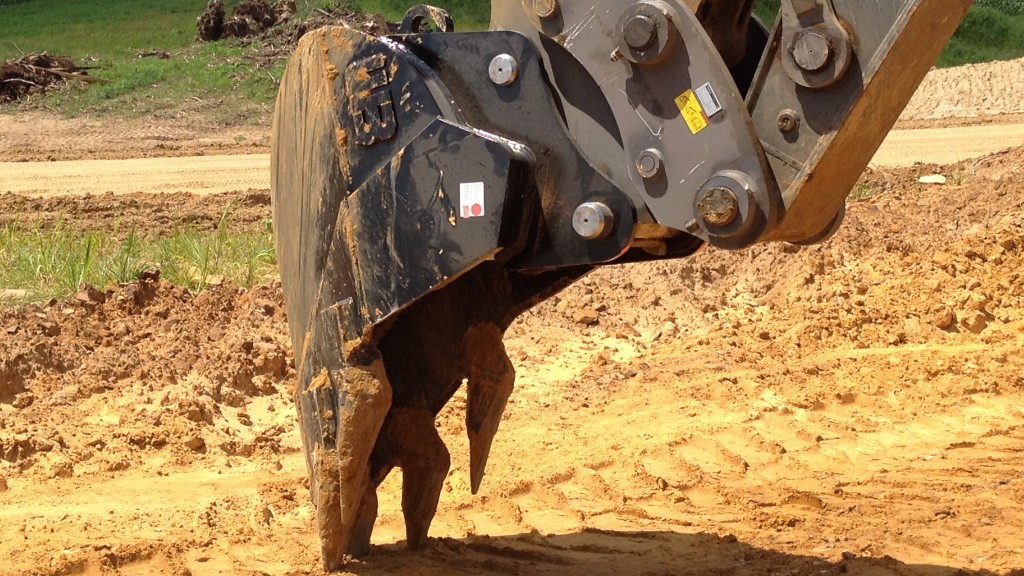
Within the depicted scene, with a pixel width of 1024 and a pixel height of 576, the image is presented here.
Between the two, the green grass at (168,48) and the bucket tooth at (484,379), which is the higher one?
the bucket tooth at (484,379)

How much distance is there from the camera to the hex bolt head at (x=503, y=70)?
3092 mm

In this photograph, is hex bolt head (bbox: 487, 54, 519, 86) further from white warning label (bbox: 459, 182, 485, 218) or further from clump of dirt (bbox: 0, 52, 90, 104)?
clump of dirt (bbox: 0, 52, 90, 104)

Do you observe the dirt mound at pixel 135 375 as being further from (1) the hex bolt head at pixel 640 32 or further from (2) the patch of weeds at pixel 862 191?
(2) the patch of weeds at pixel 862 191

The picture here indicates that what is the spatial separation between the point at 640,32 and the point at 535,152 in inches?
18.0

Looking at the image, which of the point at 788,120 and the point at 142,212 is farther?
the point at 142,212

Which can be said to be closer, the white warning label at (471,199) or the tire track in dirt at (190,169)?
the white warning label at (471,199)

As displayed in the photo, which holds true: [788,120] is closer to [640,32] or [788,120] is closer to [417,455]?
[640,32]

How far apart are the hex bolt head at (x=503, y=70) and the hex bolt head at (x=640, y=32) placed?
1.21ft

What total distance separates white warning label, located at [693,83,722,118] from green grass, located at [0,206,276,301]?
5.25 metres

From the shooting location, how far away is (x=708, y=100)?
2781 millimetres

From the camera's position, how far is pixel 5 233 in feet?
31.4

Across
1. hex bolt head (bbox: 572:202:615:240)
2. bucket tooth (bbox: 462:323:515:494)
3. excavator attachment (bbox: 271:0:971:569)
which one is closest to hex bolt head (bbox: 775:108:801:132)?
excavator attachment (bbox: 271:0:971:569)

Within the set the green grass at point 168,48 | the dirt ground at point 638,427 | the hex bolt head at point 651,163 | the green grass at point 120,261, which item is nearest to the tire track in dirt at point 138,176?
the green grass at point 168,48

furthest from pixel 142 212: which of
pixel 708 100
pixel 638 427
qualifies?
pixel 708 100
